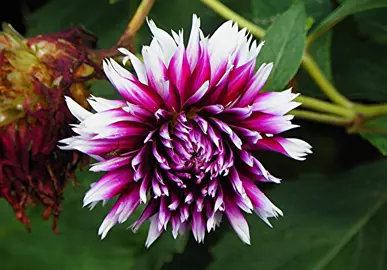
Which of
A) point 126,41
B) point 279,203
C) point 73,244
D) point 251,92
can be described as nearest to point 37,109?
point 126,41

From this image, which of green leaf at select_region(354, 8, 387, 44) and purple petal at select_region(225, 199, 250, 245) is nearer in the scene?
purple petal at select_region(225, 199, 250, 245)

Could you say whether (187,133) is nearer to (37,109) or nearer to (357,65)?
(37,109)

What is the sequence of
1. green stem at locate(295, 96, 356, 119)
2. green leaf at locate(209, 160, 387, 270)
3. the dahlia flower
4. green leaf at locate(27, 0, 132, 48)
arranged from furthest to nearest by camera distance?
green leaf at locate(27, 0, 132, 48) → green leaf at locate(209, 160, 387, 270) → green stem at locate(295, 96, 356, 119) → the dahlia flower

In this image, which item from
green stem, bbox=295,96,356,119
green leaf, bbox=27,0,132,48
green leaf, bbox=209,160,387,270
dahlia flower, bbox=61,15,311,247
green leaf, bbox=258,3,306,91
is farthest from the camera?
green leaf, bbox=27,0,132,48

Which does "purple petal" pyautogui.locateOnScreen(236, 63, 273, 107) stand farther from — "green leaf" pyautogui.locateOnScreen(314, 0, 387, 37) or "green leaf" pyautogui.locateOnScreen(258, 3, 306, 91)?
"green leaf" pyautogui.locateOnScreen(314, 0, 387, 37)

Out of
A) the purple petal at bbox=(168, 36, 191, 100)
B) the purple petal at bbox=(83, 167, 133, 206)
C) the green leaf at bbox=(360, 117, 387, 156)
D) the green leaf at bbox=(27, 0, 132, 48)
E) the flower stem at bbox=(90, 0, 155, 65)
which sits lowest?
the green leaf at bbox=(27, 0, 132, 48)

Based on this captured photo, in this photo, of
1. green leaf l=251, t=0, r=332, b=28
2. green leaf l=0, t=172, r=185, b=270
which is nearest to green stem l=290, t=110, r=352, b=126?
green leaf l=251, t=0, r=332, b=28

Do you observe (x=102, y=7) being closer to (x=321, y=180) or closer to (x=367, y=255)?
(x=321, y=180)
